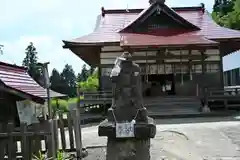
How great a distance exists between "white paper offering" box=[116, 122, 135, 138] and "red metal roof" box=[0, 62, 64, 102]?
6.58 meters

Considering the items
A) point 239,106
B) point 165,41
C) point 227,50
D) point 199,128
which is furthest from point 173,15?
point 199,128

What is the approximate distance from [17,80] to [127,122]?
8.24 m

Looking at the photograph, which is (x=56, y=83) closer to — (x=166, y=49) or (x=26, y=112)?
(x=166, y=49)

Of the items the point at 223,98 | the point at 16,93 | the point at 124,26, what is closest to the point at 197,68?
the point at 223,98

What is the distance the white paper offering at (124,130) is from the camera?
20.2ft

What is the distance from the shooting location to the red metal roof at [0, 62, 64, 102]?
12156 millimetres

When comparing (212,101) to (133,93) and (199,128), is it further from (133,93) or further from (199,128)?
(133,93)

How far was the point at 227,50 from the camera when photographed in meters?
24.8

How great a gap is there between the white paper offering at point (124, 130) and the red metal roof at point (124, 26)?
1462 centimetres

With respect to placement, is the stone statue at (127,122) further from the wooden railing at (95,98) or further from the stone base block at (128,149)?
the wooden railing at (95,98)

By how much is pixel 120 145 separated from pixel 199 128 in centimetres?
721

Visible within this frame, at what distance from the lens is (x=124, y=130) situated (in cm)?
617

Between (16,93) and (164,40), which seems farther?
(164,40)

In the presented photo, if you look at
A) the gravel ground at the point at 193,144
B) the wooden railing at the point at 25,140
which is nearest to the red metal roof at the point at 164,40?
the gravel ground at the point at 193,144
